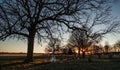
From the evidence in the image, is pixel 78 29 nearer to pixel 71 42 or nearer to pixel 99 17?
pixel 99 17

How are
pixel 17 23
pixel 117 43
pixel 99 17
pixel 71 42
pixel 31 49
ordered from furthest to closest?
pixel 117 43
pixel 71 42
pixel 99 17
pixel 31 49
pixel 17 23

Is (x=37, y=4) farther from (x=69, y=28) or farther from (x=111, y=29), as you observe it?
(x=111, y=29)

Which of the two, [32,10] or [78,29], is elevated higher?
[32,10]

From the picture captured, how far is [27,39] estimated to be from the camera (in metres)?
33.2

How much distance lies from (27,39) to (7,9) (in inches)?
244

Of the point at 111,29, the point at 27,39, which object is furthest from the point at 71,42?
the point at 27,39

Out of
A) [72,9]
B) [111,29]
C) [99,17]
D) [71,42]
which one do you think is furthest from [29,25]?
[71,42]

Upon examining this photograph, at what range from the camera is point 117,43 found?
130500 mm

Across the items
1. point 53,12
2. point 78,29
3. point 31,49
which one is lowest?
point 31,49

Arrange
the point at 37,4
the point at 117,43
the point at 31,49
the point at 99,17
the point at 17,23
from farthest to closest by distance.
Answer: the point at 117,43 → the point at 99,17 → the point at 31,49 → the point at 37,4 → the point at 17,23

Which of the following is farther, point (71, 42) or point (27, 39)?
point (71, 42)

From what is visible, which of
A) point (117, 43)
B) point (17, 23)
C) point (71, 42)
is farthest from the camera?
point (117, 43)

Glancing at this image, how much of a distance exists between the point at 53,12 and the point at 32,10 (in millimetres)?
3106

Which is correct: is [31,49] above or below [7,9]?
below
